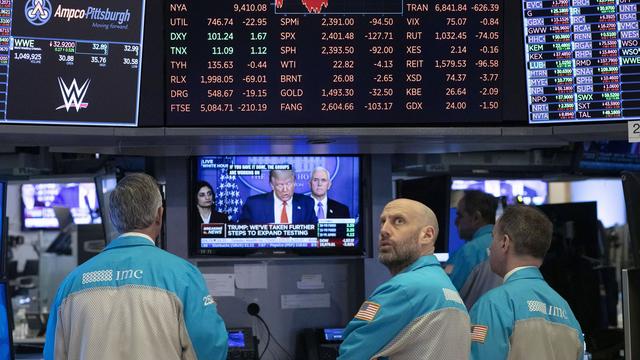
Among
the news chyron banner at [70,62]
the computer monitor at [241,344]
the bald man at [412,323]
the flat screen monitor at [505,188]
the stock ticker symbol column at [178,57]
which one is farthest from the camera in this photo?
the flat screen monitor at [505,188]

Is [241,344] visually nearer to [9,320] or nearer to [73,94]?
[9,320]

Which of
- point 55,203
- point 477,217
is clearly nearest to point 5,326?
point 477,217

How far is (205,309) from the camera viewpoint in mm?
2904

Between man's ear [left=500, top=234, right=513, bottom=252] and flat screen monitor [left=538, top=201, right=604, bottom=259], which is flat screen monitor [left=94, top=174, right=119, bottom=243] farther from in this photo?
flat screen monitor [left=538, top=201, right=604, bottom=259]

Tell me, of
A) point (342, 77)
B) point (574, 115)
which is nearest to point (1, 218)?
point (342, 77)

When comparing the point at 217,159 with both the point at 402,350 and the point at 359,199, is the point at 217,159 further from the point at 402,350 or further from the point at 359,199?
the point at 402,350

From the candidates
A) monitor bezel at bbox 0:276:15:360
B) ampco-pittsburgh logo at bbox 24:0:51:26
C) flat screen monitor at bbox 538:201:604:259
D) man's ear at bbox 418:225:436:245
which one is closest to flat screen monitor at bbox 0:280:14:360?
monitor bezel at bbox 0:276:15:360

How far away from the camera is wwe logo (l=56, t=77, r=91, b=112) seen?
3578mm

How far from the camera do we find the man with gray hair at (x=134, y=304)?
2.83 meters

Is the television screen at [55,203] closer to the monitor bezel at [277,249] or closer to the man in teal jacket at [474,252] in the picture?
the monitor bezel at [277,249]

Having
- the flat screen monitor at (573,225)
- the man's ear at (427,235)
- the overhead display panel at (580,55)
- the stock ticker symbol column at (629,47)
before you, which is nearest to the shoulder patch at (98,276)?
the man's ear at (427,235)

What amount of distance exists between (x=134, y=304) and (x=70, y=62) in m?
1.29

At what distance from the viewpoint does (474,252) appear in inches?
176

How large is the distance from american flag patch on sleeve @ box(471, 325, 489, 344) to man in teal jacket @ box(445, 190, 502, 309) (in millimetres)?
1245
